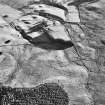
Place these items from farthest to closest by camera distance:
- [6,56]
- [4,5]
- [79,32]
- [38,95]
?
[4,5], [79,32], [6,56], [38,95]

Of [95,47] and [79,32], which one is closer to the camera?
[95,47]

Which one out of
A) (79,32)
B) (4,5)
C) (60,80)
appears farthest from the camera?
(4,5)

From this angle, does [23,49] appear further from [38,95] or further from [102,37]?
[102,37]

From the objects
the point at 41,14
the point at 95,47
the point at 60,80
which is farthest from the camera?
the point at 41,14

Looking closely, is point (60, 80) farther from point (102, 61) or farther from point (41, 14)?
point (41, 14)

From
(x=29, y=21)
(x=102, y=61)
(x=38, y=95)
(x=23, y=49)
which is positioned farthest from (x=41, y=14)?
(x=38, y=95)

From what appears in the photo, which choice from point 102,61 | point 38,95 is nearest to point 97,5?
point 102,61
